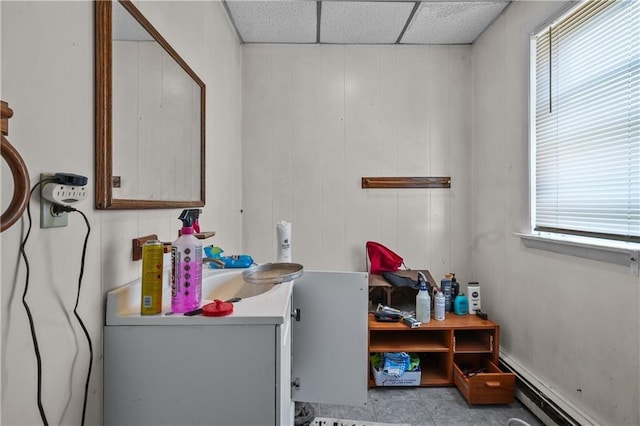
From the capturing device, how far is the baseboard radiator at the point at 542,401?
1.46 m

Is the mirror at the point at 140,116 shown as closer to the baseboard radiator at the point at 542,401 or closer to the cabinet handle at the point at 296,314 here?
the cabinet handle at the point at 296,314

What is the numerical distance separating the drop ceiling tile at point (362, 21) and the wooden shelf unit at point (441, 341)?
197 centimetres

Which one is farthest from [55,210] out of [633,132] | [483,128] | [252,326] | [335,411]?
[483,128]

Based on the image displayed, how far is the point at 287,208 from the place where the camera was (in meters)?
2.43

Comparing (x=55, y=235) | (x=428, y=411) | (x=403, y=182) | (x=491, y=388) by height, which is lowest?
(x=428, y=411)

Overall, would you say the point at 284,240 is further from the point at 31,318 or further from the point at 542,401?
the point at 542,401

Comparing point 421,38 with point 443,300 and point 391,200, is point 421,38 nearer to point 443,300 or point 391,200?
point 391,200

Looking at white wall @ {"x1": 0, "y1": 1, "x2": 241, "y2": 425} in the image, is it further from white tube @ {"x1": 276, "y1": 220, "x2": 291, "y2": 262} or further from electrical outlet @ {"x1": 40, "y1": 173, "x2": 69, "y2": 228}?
white tube @ {"x1": 276, "y1": 220, "x2": 291, "y2": 262}

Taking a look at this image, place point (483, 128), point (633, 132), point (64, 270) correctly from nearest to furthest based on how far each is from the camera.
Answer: point (64, 270)
point (633, 132)
point (483, 128)

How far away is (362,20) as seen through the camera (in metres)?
2.12

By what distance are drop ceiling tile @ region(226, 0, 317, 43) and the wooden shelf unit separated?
2011 millimetres

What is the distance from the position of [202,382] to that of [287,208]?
1663mm

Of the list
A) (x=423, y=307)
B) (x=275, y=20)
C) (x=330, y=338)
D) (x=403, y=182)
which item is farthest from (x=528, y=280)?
(x=275, y=20)

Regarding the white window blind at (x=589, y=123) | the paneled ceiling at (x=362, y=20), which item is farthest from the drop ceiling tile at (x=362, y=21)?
the white window blind at (x=589, y=123)
